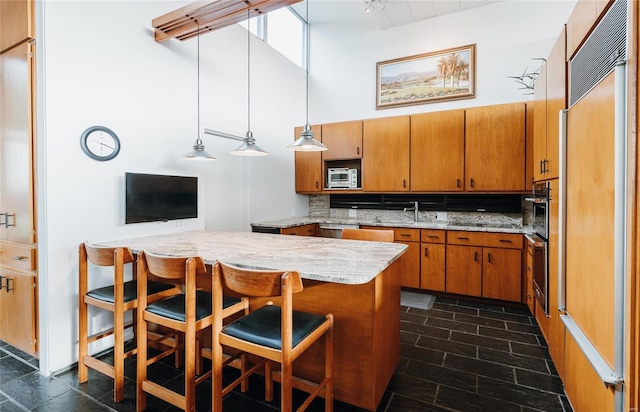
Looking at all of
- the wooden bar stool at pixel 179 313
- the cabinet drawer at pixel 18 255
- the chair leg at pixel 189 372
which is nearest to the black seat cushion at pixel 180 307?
the wooden bar stool at pixel 179 313

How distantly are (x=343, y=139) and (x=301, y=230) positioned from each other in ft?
5.06

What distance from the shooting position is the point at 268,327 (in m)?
1.54

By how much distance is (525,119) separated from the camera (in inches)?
141

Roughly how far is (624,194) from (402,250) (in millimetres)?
1159

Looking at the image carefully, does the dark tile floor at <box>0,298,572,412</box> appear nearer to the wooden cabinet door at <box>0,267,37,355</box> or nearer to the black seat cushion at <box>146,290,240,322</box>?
the wooden cabinet door at <box>0,267,37,355</box>

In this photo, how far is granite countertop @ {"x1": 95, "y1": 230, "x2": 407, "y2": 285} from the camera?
1.52m

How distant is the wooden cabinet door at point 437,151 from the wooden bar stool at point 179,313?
3.05 metres

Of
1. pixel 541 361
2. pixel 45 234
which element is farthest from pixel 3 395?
pixel 541 361

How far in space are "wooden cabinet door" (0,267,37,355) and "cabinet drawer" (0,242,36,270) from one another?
0.07 metres

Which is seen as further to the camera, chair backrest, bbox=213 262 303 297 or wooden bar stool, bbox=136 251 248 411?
wooden bar stool, bbox=136 251 248 411

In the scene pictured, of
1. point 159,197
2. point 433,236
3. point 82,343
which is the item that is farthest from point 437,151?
point 82,343

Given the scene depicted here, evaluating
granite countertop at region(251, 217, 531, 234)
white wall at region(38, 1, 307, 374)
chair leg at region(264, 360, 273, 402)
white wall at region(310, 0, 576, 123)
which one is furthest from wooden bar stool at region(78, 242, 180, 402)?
white wall at region(310, 0, 576, 123)

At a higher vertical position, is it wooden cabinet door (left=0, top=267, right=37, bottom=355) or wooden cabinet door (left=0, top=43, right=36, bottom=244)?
wooden cabinet door (left=0, top=43, right=36, bottom=244)

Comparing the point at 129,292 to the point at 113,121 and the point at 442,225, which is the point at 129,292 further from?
the point at 442,225
